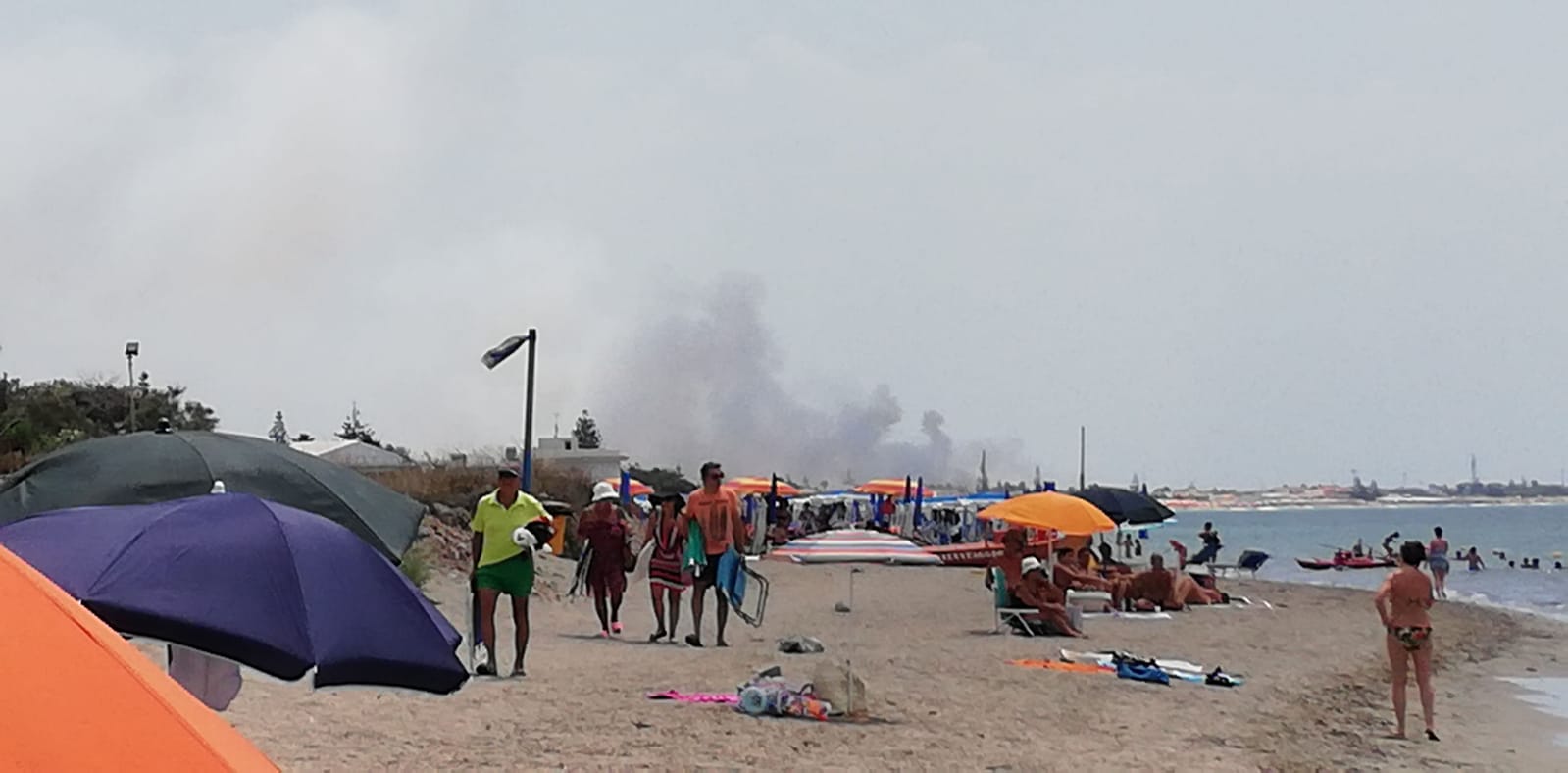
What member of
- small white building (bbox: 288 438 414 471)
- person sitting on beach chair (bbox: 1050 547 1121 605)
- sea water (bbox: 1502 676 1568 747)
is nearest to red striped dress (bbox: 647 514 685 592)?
person sitting on beach chair (bbox: 1050 547 1121 605)

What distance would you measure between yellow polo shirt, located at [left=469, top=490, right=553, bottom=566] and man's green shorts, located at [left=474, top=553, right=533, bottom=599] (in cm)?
4

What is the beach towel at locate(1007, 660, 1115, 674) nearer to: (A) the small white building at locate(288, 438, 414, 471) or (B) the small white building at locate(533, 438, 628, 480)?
(A) the small white building at locate(288, 438, 414, 471)

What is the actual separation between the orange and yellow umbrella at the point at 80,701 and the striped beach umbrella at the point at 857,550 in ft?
31.0

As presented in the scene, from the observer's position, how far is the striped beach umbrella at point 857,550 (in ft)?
40.0

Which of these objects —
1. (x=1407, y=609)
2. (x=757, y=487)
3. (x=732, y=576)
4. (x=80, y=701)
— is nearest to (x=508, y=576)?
(x=732, y=576)

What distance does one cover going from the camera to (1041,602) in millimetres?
18625

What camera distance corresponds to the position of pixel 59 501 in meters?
5.63

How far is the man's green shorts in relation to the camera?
40.2 ft

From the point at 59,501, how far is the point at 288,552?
1.52 metres

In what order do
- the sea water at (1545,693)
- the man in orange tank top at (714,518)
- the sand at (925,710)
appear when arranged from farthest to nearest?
the sea water at (1545,693) < the man in orange tank top at (714,518) < the sand at (925,710)

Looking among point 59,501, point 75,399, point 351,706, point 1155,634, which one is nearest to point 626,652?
point 351,706

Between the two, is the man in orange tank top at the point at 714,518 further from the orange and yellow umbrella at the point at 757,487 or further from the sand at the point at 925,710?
the orange and yellow umbrella at the point at 757,487

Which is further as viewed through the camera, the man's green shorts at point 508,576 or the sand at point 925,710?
the man's green shorts at point 508,576

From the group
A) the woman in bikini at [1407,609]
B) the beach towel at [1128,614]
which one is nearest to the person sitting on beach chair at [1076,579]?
the beach towel at [1128,614]
